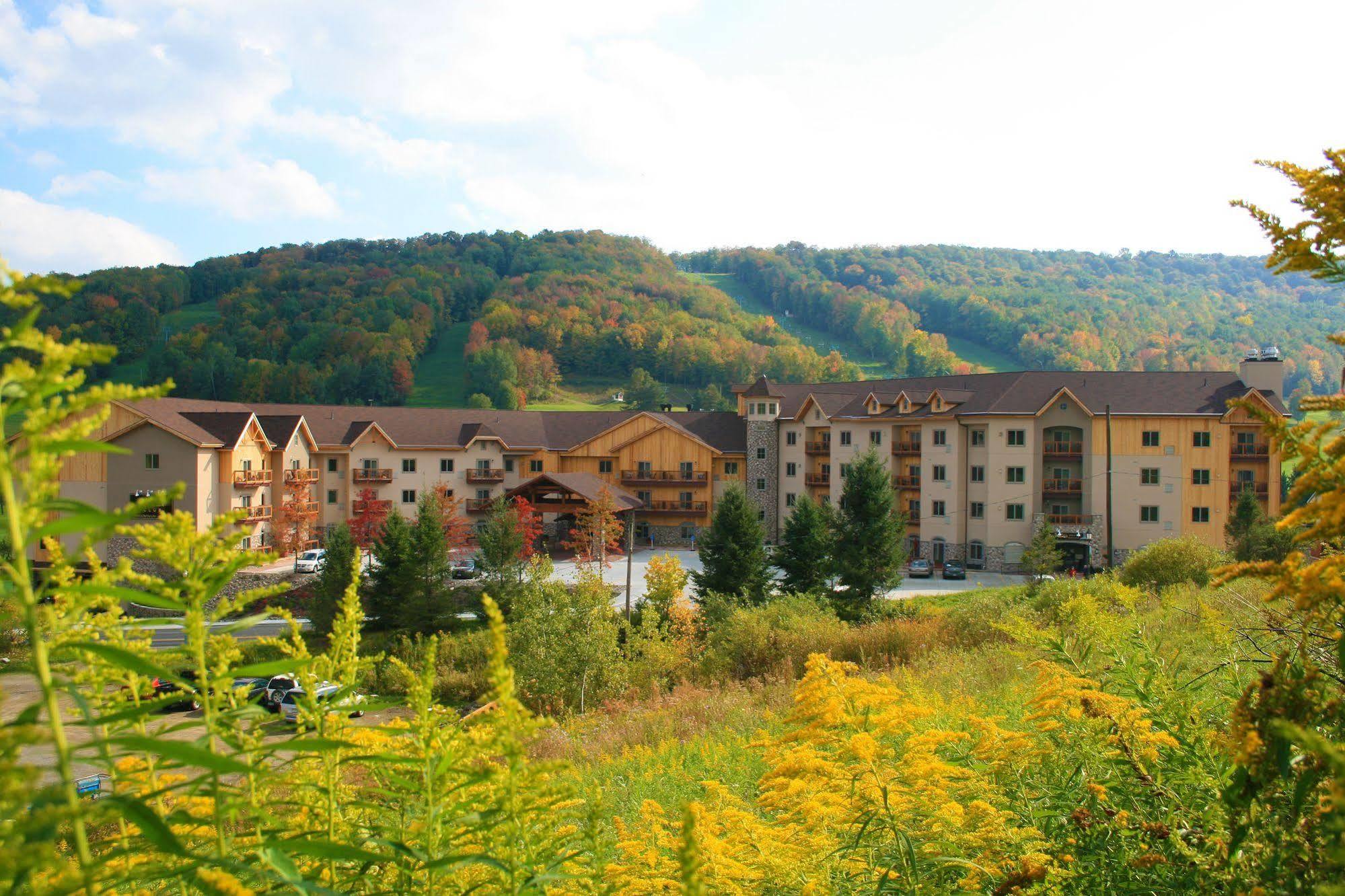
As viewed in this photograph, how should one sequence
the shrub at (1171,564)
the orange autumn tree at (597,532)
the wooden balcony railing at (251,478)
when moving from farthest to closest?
the wooden balcony railing at (251,478)
the orange autumn tree at (597,532)
the shrub at (1171,564)

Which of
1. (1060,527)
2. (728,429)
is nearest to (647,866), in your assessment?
Result: (1060,527)

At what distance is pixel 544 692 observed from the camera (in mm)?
22234

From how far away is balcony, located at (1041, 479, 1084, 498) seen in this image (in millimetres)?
44688

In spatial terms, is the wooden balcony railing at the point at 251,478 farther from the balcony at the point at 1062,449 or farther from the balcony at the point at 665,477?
the balcony at the point at 1062,449

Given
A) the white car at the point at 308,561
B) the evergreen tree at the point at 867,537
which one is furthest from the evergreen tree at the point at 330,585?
the evergreen tree at the point at 867,537

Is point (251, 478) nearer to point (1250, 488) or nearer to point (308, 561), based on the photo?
point (308, 561)

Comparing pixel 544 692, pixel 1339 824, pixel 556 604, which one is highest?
pixel 1339 824

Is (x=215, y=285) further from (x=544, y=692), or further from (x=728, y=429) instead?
(x=544, y=692)

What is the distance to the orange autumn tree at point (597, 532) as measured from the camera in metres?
41.0

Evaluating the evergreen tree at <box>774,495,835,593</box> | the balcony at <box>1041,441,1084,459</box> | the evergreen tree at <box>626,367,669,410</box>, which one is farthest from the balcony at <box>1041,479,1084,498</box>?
the evergreen tree at <box>626,367,669,410</box>

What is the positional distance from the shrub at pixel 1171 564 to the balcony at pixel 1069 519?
681 inches

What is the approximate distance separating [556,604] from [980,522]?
96.4 ft

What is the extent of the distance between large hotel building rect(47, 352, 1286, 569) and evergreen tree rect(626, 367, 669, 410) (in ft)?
117

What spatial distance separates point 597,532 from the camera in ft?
135
